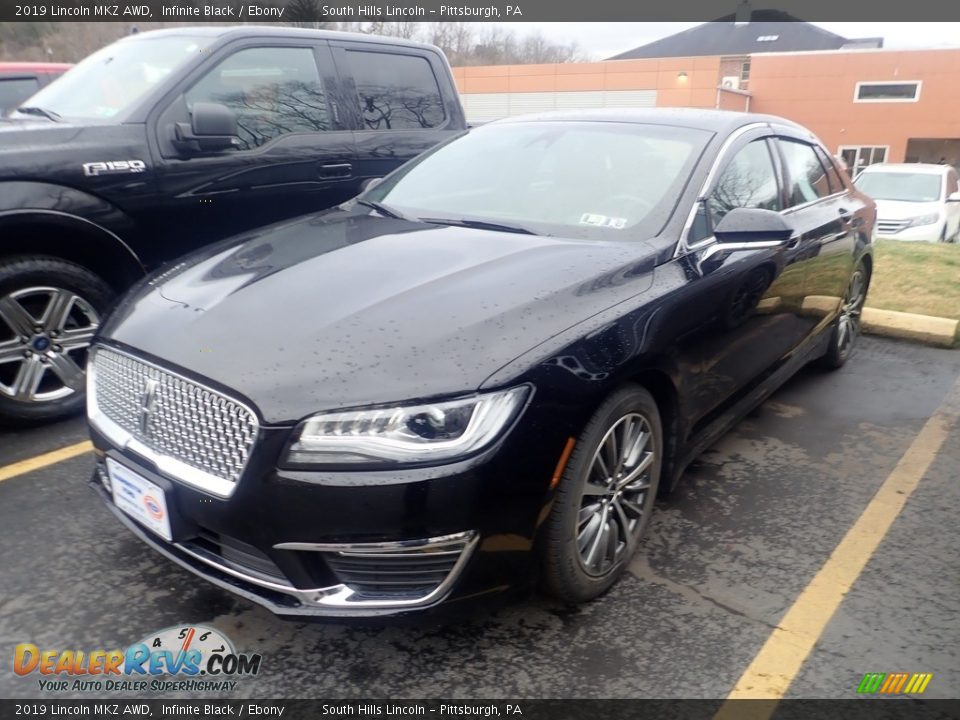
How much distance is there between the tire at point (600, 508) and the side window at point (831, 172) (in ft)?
9.21

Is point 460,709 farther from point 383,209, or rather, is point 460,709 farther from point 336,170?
point 336,170

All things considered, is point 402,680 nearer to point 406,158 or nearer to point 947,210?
point 406,158

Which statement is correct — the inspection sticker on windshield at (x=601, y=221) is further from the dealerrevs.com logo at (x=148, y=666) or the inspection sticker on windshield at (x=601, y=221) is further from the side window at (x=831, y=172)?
the side window at (x=831, y=172)

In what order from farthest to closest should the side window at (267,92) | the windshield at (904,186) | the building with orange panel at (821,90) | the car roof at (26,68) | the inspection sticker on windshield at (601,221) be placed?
1. the building with orange panel at (821,90)
2. the windshield at (904,186)
3. the car roof at (26,68)
4. the side window at (267,92)
5. the inspection sticker on windshield at (601,221)

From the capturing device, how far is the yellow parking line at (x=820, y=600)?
7.38 feet

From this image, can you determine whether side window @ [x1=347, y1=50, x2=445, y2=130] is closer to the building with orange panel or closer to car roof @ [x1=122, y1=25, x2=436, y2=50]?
car roof @ [x1=122, y1=25, x2=436, y2=50]

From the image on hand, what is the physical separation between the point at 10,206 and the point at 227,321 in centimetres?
183

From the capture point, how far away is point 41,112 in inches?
166

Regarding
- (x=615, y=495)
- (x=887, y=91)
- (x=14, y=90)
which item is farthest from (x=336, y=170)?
(x=887, y=91)

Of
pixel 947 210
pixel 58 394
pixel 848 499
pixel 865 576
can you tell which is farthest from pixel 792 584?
pixel 947 210

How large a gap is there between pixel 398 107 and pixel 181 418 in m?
3.70

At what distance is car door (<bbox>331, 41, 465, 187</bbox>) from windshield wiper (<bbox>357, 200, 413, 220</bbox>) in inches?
52.4

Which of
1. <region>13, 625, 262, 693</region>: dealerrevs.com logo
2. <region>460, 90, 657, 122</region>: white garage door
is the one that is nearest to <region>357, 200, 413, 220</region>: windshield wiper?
<region>13, 625, 262, 693</region>: dealerrevs.com logo

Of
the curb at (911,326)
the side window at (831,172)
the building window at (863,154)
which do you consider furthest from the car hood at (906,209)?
the building window at (863,154)
